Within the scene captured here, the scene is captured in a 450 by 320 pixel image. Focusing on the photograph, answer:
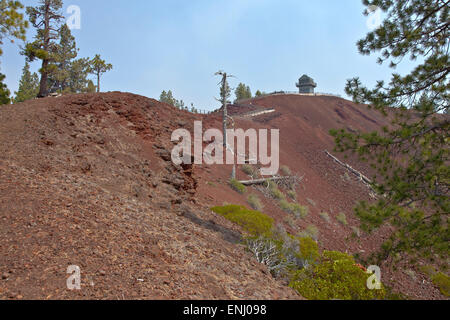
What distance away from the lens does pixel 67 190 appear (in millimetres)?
6145

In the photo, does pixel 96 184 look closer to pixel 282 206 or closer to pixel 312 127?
pixel 282 206

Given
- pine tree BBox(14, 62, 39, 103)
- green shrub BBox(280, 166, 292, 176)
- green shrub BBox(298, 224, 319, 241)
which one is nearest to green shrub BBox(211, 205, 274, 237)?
green shrub BBox(298, 224, 319, 241)

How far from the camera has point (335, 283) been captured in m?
7.34

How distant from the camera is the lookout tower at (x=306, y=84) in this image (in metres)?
58.8

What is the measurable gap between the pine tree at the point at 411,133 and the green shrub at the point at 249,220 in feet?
12.5

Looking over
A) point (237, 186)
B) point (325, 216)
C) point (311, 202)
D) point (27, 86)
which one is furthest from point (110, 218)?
point (27, 86)

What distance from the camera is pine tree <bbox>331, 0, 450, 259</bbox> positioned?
5.64 metres

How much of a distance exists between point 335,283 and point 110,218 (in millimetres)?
5422

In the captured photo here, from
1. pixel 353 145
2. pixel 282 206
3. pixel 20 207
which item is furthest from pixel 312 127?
pixel 20 207

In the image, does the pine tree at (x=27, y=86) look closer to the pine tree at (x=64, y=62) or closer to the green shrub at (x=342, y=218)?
the pine tree at (x=64, y=62)

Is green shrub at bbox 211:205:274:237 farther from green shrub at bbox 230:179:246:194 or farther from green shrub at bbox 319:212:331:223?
green shrub at bbox 319:212:331:223

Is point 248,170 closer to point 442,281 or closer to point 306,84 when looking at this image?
point 442,281

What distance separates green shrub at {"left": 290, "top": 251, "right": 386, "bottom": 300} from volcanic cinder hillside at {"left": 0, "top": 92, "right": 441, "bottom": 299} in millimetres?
1160
